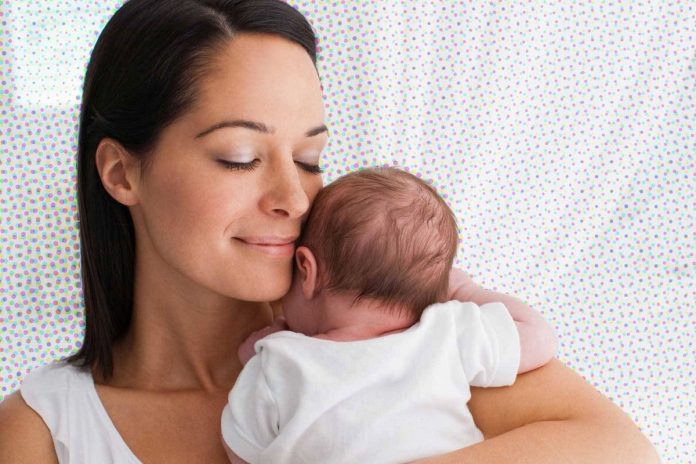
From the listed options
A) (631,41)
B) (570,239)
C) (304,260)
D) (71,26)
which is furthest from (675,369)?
(71,26)

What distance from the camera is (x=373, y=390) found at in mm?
1424

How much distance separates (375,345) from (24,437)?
80cm

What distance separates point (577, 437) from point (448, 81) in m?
1.66

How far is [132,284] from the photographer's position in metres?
1.94

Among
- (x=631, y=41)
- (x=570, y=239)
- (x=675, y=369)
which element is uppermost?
(x=631, y=41)

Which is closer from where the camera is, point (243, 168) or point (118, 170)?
point (243, 168)

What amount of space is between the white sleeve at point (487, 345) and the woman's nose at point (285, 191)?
0.35 m

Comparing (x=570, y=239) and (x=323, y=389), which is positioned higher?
(x=323, y=389)

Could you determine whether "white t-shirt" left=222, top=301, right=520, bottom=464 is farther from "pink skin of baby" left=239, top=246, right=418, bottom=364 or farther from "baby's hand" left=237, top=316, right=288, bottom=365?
"baby's hand" left=237, top=316, right=288, bottom=365

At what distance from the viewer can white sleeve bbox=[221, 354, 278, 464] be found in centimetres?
145

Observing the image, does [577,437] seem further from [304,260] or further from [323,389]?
[304,260]

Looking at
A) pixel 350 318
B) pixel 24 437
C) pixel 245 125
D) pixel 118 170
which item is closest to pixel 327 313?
pixel 350 318

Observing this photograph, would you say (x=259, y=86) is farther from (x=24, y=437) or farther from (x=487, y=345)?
(x=24, y=437)

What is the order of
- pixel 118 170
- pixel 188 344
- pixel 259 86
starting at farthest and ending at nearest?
1. pixel 188 344
2. pixel 118 170
3. pixel 259 86
